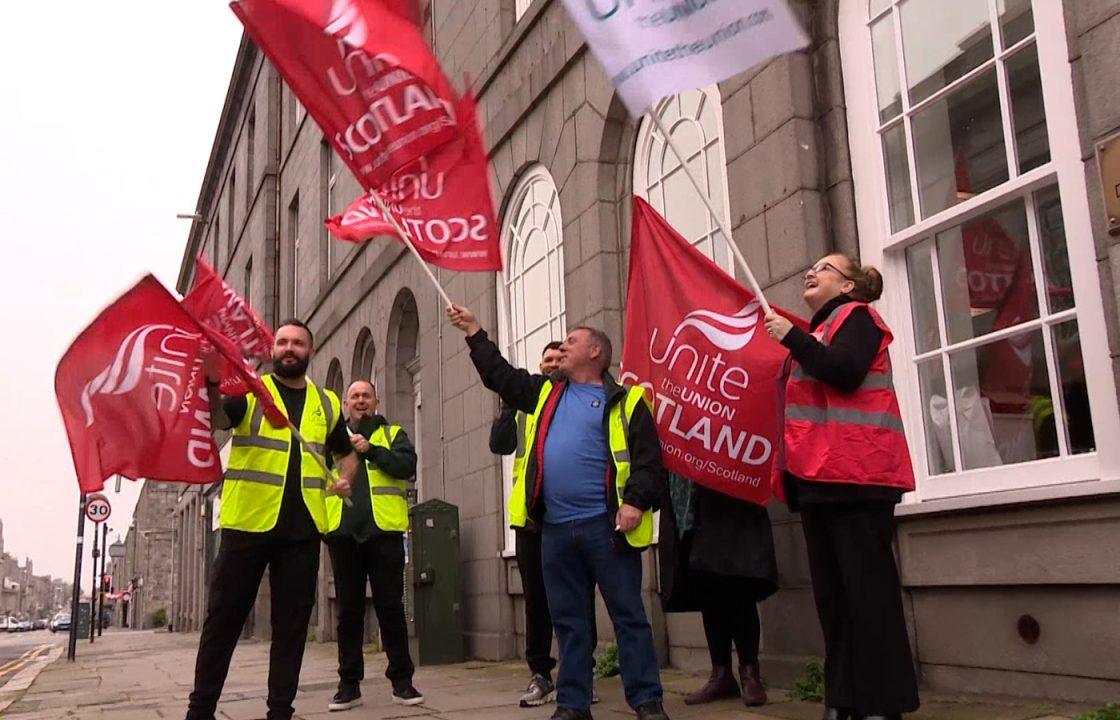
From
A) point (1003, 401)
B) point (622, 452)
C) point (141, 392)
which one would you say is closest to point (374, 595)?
point (141, 392)

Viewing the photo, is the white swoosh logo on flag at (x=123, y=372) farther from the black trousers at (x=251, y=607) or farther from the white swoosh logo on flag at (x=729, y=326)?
the white swoosh logo on flag at (x=729, y=326)

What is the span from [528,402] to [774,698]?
2.03 meters

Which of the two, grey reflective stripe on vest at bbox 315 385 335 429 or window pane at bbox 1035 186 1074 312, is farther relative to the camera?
grey reflective stripe on vest at bbox 315 385 335 429

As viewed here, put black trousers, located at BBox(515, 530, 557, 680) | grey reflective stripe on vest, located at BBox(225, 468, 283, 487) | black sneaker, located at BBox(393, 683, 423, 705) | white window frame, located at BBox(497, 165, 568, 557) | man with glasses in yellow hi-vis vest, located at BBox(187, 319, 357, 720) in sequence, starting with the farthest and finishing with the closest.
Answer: white window frame, located at BBox(497, 165, 568, 557) → black sneaker, located at BBox(393, 683, 423, 705) → black trousers, located at BBox(515, 530, 557, 680) → grey reflective stripe on vest, located at BBox(225, 468, 283, 487) → man with glasses in yellow hi-vis vest, located at BBox(187, 319, 357, 720)

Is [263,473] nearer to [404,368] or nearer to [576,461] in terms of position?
[576,461]

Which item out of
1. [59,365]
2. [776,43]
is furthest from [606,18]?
[59,365]

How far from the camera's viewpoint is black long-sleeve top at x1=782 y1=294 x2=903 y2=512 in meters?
4.02

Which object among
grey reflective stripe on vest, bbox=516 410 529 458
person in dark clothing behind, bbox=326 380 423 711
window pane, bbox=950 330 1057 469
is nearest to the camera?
window pane, bbox=950 330 1057 469

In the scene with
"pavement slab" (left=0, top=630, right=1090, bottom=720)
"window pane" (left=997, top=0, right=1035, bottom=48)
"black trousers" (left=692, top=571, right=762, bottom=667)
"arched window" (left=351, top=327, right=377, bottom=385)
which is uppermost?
"arched window" (left=351, top=327, right=377, bottom=385)

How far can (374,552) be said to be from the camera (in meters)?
6.93

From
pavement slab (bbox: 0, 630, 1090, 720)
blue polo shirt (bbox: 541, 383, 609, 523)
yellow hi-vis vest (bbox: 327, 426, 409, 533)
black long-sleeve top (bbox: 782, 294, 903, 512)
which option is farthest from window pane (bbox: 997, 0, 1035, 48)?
yellow hi-vis vest (bbox: 327, 426, 409, 533)

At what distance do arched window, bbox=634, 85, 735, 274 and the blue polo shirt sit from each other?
83.9 inches

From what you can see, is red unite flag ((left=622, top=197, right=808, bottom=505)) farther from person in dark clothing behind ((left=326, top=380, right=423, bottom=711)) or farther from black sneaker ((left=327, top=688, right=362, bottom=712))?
black sneaker ((left=327, top=688, right=362, bottom=712))

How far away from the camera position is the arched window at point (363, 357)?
1552 centimetres
